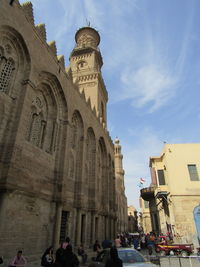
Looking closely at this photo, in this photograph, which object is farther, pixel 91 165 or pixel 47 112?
pixel 91 165

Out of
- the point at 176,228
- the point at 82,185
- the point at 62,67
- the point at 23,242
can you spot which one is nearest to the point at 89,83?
the point at 62,67

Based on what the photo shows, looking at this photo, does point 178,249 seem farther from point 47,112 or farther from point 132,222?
point 132,222

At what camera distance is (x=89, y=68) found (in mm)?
28953

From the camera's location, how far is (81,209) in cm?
1448

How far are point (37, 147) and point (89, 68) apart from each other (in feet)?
69.6

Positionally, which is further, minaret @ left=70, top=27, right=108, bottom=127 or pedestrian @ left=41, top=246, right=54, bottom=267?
minaret @ left=70, top=27, right=108, bottom=127

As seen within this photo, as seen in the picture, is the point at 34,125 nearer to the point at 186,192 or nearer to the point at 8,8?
the point at 8,8

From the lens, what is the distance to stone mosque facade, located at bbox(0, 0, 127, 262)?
335 inches

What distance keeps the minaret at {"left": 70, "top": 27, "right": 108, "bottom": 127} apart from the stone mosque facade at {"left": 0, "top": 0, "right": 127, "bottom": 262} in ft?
31.5

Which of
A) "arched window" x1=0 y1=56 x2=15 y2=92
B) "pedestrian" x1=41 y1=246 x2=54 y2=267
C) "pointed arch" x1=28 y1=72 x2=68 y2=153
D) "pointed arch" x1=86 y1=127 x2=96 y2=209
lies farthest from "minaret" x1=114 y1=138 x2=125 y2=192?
"pedestrian" x1=41 y1=246 x2=54 y2=267

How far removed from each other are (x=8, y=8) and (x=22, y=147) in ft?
23.7

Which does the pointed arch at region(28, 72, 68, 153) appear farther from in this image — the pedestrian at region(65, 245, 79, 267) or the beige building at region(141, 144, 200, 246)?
the beige building at region(141, 144, 200, 246)

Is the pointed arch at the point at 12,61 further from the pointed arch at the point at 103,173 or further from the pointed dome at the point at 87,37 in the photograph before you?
the pointed dome at the point at 87,37

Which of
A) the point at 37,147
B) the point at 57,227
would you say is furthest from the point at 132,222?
the point at 37,147
